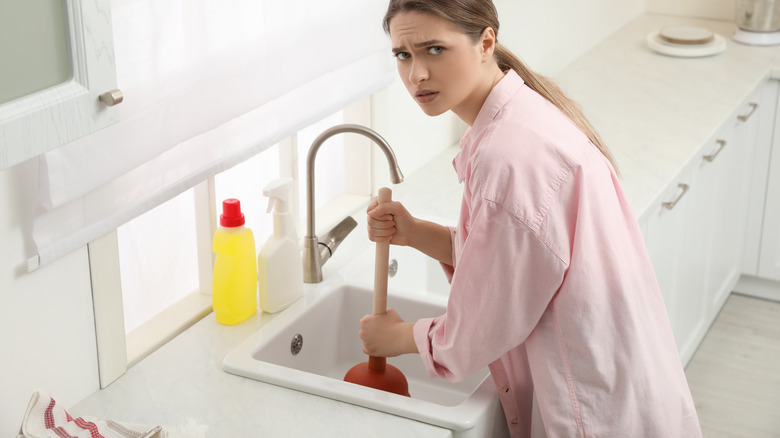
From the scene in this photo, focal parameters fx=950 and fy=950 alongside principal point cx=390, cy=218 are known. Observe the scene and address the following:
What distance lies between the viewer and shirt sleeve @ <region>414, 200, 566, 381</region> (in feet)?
4.23

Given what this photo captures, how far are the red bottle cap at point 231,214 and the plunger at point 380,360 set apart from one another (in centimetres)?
26

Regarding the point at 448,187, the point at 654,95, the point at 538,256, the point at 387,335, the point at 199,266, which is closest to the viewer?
the point at 538,256

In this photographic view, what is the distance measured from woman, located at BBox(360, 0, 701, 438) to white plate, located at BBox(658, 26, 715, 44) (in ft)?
7.13

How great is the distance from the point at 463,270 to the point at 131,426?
1.67 feet

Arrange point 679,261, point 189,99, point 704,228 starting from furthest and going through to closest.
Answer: point 704,228 → point 679,261 → point 189,99

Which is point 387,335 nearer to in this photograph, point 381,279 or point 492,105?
point 381,279

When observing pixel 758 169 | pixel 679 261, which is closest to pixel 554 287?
pixel 679 261

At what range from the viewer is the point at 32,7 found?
853 mm

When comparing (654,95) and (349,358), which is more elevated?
(654,95)

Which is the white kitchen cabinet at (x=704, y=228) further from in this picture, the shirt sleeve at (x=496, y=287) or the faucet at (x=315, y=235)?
the shirt sleeve at (x=496, y=287)

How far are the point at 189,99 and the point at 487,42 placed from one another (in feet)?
1.53

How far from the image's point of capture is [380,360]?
161 centimetres

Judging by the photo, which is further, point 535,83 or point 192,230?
point 192,230

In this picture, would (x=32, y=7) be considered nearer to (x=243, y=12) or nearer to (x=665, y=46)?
(x=243, y=12)
